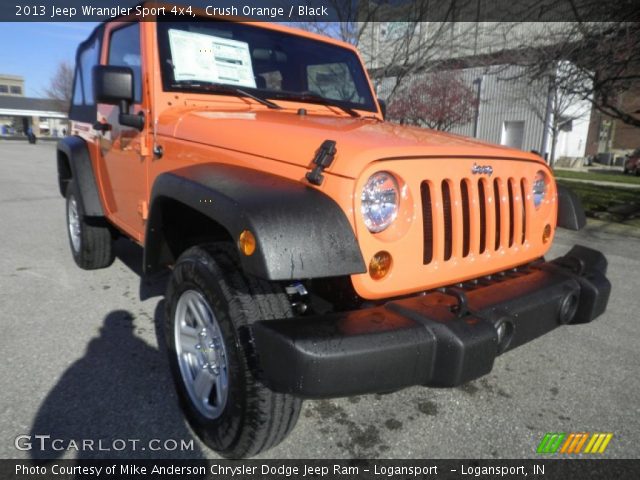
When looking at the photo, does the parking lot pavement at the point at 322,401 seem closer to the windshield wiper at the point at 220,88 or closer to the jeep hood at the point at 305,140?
the jeep hood at the point at 305,140

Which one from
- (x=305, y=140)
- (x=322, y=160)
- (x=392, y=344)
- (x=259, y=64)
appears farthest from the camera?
(x=259, y=64)

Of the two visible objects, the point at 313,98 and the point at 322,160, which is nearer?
the point at 322,160

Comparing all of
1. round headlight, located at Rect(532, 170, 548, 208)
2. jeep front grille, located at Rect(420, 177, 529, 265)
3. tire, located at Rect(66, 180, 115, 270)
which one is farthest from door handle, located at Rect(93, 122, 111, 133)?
round headlight, located at Rect(532, 170, 548, 208)

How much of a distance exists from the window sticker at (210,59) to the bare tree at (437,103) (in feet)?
47.8

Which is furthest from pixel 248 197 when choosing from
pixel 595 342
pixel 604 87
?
pixel 604 87

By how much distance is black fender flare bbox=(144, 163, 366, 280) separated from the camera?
1545 millimetres

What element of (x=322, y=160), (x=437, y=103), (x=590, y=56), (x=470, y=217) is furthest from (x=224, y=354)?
(x=437, y=103)

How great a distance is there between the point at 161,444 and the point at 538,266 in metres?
1.99

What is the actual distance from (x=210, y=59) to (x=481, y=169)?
5.88ft

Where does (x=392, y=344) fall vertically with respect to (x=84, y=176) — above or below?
below

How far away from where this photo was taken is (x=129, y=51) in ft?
10.2

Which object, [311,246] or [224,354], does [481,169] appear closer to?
[311,246]

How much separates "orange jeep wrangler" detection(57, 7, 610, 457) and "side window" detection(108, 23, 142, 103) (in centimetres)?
3

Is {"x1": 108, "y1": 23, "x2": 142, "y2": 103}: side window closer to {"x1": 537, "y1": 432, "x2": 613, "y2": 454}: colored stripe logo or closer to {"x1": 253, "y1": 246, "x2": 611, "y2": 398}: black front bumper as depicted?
{"x1": 253, "y1": 246, "x2": 611, "y2": 398}: black front bumper
